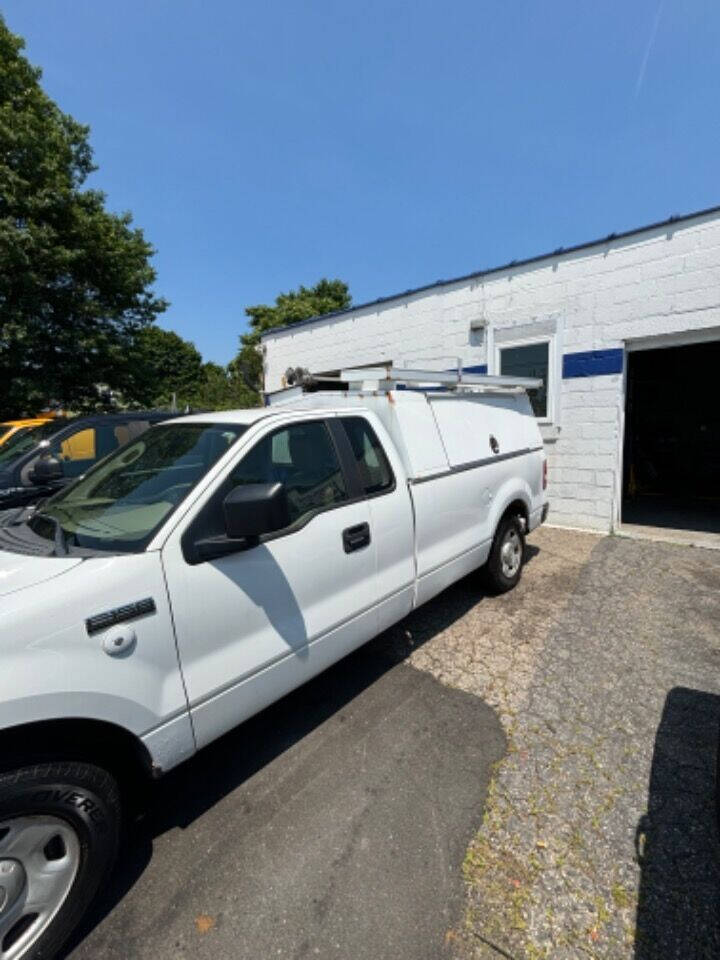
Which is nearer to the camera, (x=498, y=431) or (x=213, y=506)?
(x=213, y=506)

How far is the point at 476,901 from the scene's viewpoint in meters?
1.79

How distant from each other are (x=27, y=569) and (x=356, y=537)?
1.58m

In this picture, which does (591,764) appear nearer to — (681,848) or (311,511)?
(681,848)

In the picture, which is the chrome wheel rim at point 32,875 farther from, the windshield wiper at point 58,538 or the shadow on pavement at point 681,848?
the shadow on pavement at point 681,848

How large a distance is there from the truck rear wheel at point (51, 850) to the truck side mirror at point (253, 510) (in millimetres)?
1012

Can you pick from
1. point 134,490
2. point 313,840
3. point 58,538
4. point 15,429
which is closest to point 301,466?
point 134,490

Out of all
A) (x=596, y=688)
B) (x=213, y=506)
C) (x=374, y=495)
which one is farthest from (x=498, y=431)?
(x=213, y=506)

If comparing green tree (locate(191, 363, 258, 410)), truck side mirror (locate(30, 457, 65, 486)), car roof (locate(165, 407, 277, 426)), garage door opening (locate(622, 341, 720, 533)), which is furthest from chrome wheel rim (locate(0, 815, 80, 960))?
green tree (locate(191, 363, 258, 410))

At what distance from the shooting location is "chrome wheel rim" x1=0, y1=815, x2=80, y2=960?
1526 millimetres

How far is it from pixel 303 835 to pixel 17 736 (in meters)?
1.35

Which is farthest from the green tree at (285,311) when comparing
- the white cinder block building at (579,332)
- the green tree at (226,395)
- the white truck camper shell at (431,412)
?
the white truck camper shell at (431,412)

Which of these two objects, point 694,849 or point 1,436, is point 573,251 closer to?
point 694,849

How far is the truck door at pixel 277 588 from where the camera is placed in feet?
6.35

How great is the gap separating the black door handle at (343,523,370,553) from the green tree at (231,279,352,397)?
82.0 feet
